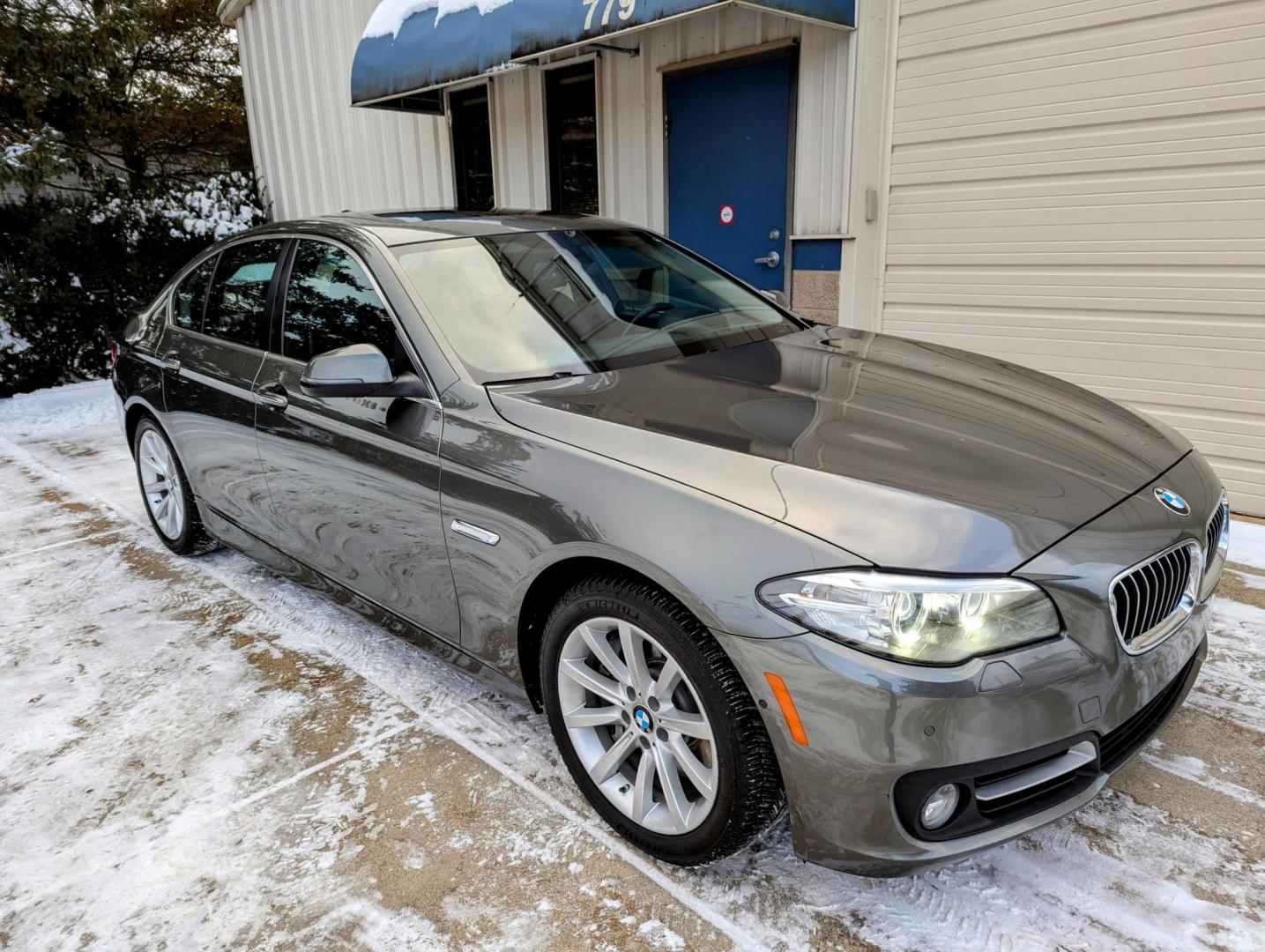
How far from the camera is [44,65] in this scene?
9.42 metres

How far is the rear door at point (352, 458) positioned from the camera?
100 inches

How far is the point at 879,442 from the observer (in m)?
2.08

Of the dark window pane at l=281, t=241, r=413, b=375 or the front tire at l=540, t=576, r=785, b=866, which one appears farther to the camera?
the dark window pane at l=281, t=241, r=413, b=375

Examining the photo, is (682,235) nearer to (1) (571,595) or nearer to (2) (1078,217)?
(2) (1078,217)

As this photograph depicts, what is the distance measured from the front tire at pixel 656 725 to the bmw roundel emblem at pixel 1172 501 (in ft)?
3.60

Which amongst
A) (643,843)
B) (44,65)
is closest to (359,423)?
(643,843)

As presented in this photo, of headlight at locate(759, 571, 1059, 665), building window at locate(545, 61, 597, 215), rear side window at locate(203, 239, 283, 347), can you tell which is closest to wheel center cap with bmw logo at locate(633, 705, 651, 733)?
headlight at locate(759, 571, 1059, 665)

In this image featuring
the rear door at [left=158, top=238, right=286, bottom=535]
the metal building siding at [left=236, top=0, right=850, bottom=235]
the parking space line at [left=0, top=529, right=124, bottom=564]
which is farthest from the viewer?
the metal building siding at [left=236, top=0, right=850, bottom=235]

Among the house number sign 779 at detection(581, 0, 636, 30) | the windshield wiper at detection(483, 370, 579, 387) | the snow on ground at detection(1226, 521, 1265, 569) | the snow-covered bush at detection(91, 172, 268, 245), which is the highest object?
the house number sign 779 at detection(581, 0, 636, 30)

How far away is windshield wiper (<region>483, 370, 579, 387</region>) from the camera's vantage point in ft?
8.06

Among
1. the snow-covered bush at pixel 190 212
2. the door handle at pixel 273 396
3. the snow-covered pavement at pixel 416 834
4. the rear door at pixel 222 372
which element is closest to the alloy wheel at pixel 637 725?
the snow-covered pavement at pixel 416 834

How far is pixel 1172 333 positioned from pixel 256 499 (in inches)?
177

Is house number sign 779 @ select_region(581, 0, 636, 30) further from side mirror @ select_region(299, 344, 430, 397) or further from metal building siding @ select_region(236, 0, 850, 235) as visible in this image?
side mirror @ select_region(299, 344, 430, 397)

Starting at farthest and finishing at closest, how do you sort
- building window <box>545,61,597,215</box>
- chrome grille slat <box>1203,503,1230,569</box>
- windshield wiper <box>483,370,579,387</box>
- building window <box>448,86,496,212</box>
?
building window <box>448,86,496,212</box> → building window <box>545,61,597,215</box> → windshield wiper <box>483,370,579,387</box> → chrome grille slat <box>1203,503,1230,569</box>
